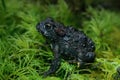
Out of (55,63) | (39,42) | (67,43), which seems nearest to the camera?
(55,63)

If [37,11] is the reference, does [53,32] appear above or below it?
below

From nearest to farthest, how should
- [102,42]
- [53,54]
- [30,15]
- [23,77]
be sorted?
[23,77], [53,54], [102,42], [30,15]

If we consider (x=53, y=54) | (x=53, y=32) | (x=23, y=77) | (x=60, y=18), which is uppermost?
(x=60, y=18)

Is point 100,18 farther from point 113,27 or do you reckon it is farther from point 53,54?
point 53,54

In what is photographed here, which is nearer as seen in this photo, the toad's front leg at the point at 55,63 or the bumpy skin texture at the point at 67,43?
the toad's front leg at the point at 55,63

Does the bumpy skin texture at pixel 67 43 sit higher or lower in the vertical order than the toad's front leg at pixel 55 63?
higher

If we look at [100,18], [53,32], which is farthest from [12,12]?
[100,18]
